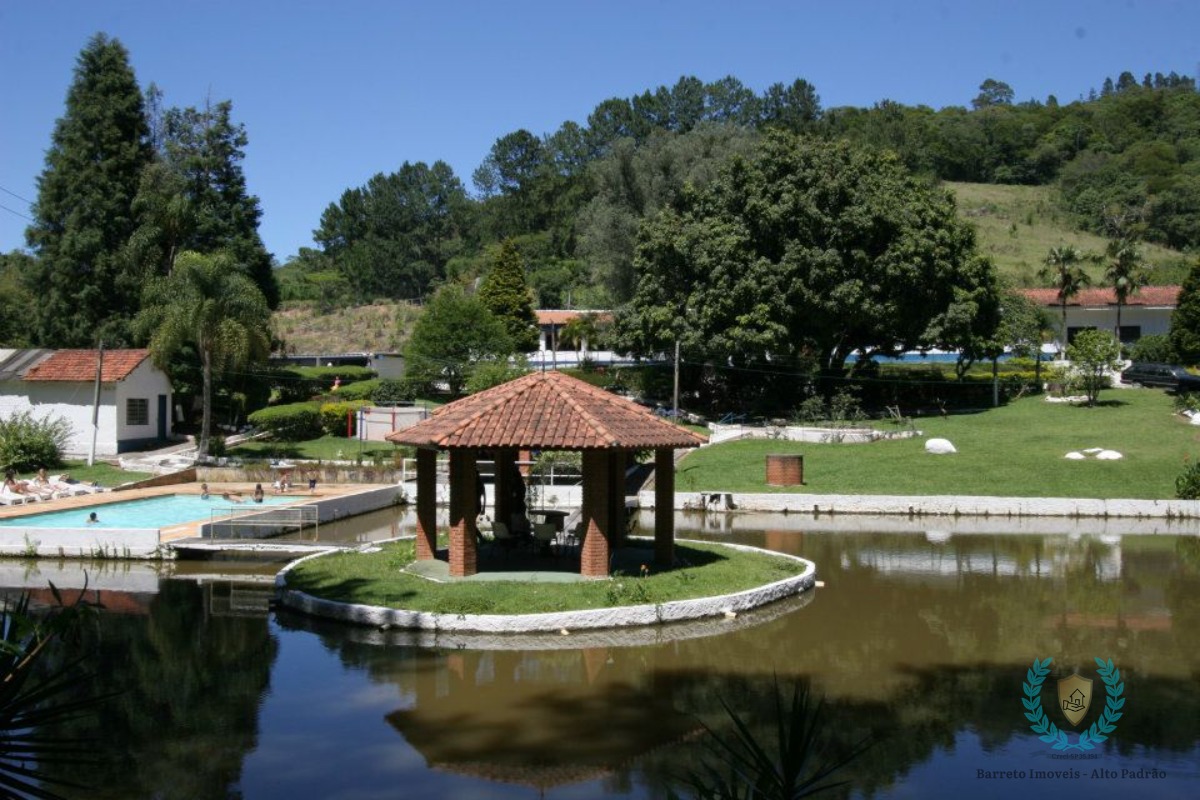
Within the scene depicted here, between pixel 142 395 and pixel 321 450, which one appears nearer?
pixel 142 395

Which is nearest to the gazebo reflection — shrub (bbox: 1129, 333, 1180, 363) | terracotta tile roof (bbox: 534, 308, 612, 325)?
shrub (bbox: 1129, 333, 1180, 363)

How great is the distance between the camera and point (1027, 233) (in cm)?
10294

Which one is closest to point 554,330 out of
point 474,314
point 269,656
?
point 474,314

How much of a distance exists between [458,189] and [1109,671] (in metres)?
Result: 111

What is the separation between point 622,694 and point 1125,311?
2434 inches

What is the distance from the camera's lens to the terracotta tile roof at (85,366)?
135 ft

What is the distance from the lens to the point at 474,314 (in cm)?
5694

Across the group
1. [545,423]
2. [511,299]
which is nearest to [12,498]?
[545,423]

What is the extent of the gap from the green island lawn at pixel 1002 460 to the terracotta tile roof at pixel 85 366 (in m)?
21.8

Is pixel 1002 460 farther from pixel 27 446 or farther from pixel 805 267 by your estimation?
pixel 27 446

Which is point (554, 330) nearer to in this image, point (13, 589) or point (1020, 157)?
point (13, 589)

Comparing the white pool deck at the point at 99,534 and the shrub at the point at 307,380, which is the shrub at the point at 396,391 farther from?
the white pool deck at the point at 99,534

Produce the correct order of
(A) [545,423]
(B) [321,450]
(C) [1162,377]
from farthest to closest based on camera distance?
(C) [1162,377] < (B) [321,450] < (A) [545,423]

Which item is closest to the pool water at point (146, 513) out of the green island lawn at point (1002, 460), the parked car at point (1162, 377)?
the green island lawn at point (1002, 460)
